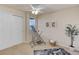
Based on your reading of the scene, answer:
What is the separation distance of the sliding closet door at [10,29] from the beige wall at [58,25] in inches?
13.2

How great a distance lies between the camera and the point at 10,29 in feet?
5.30

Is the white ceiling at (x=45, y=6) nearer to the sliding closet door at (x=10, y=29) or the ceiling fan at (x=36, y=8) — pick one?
the ceiling fan at (x=36, y=8)

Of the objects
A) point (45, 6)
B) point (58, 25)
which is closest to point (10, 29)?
point (45, 6)

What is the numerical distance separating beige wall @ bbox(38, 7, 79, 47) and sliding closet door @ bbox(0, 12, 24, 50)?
34cm

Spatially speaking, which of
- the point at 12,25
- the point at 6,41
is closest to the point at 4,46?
the point at 6,41

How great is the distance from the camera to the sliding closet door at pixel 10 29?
1.53 metres

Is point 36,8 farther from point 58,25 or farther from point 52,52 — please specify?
point 52,52

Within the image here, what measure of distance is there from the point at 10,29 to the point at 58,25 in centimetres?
78

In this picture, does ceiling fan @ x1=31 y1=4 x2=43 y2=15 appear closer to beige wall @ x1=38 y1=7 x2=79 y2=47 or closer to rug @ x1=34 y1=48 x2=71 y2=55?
beige wall @ x1=38 y1=7 x2=79 y2=47

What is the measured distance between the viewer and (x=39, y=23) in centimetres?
171

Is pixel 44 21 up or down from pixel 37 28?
up
